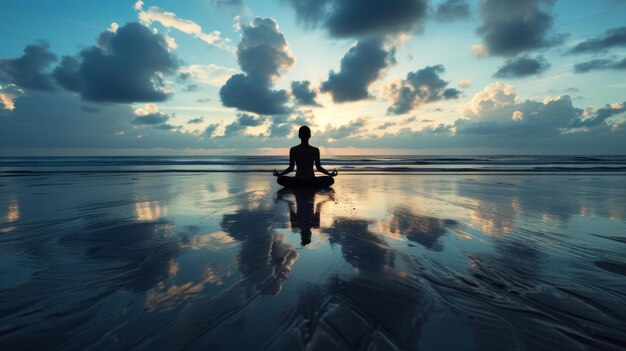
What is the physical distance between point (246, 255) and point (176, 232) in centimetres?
180

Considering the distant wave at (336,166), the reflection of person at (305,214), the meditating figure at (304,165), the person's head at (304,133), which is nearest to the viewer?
the reflection of person at (305,214)

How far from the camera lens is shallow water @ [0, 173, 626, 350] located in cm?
183

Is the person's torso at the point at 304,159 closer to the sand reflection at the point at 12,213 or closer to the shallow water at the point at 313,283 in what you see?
the shallow water at the point at 313,283

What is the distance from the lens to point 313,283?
102 inches

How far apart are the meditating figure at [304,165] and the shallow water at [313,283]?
4833 millimetres

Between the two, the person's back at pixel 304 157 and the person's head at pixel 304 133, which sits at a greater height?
the person's head at pixel 304 133

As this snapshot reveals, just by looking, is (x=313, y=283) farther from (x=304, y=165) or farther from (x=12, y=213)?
(x=304, y=165)

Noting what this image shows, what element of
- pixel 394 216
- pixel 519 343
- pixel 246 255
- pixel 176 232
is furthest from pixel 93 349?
pixel 394 216

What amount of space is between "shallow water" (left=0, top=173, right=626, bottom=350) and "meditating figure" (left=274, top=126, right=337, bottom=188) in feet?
15.9

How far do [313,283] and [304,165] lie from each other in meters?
7.88

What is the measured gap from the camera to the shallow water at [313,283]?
6.00 ft

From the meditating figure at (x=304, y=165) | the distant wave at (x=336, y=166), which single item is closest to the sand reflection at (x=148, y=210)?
the meditating figure at (x=304, y=165)

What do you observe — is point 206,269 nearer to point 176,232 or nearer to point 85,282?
point 85,282

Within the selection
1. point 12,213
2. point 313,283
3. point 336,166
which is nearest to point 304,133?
point 313,283
